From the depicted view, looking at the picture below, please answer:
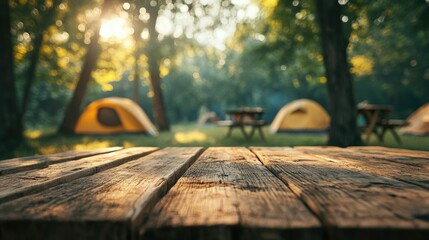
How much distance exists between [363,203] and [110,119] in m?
14.8

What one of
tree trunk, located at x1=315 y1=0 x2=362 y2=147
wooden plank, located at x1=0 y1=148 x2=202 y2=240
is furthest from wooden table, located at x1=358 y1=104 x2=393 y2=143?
wooden plank, located at x1=0 y1=148 x2=202 y2=240

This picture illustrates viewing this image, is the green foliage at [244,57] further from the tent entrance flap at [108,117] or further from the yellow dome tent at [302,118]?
the tent entrance flap at [108,117]

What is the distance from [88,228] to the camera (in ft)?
2.30

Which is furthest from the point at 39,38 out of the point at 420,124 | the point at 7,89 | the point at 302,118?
the point at 420,124

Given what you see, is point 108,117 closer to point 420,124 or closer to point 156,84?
point 156,84

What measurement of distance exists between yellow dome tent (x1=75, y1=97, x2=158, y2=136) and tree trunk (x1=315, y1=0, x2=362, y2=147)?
809cm

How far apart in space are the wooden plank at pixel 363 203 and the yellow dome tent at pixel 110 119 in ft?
41.5

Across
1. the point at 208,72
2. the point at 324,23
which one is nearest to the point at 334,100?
the point at 324,23

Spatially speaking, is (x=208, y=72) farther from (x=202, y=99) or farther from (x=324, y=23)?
(x=324, y=23)

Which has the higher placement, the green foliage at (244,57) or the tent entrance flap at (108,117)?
the green foliage at (244,57)

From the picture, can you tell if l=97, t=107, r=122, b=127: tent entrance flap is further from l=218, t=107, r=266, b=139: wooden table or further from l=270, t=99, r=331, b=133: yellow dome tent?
l=270, t=99, r=331, b=133: yellow dome tent

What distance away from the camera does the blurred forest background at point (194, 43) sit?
34.9 ft

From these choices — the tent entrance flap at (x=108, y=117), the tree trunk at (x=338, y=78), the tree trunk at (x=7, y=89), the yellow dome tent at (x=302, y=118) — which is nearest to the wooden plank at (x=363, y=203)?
the tree trunk at (x=338, y=78)

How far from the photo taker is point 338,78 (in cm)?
742
